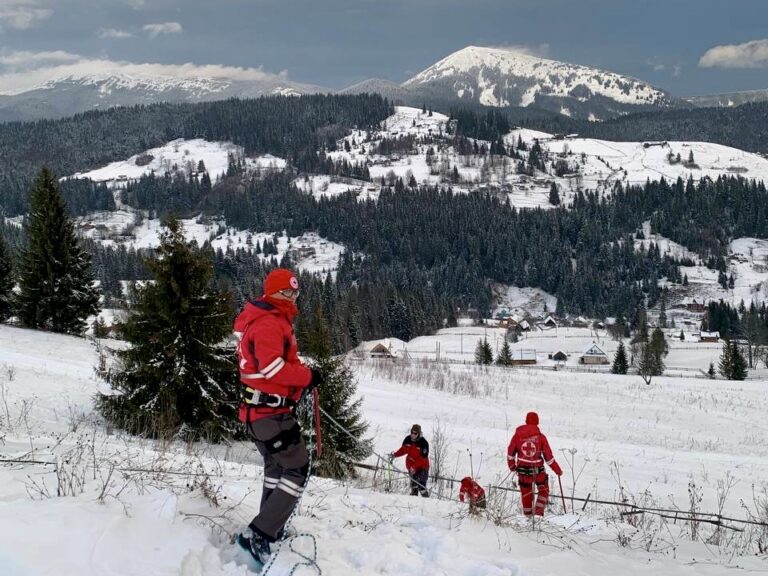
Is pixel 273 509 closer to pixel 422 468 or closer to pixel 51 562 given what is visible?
pixel 51 562

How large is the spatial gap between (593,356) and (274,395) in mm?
93307

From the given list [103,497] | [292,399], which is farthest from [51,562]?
[292,399]

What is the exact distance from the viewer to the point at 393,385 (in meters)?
28.5

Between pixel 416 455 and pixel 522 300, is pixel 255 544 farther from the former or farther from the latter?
pixel 522 300

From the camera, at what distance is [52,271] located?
26.8 meters

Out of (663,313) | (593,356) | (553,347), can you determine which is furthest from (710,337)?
(593,356)

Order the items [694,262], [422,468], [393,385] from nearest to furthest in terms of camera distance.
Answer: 1. [422,468]
2. [393,385]
3. [694,262]

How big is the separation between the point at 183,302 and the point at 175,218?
1834 millimetres

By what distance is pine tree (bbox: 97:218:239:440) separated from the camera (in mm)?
11422

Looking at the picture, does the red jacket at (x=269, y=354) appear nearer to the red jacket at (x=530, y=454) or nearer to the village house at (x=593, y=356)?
the red jacket at (x=530, y=454)

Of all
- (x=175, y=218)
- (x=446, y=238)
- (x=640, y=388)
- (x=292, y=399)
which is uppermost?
(x=446, y=238)

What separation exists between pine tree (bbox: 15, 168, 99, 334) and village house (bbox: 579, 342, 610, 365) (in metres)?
78.3

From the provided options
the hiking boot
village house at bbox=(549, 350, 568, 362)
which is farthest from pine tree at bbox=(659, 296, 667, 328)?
the hiking boot

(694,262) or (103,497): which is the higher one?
(694,262)
